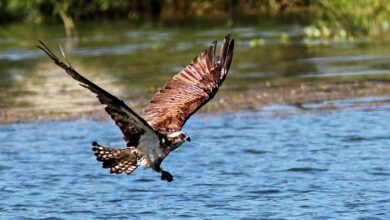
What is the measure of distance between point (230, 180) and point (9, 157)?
292 centimetres

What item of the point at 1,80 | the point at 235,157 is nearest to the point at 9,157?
the point at 235,157

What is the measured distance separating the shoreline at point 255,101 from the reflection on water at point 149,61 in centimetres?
9

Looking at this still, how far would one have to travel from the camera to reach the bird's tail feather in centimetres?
794

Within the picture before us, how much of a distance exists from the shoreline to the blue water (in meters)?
0.35

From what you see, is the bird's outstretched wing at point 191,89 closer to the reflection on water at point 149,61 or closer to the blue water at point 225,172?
the blue water at point 225,172

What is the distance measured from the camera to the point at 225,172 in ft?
33.7

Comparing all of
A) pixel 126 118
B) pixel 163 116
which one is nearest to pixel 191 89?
pixel 163 116

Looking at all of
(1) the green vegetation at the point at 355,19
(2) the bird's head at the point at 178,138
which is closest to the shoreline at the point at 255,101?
(1) the green vegetation at the point at 355,19

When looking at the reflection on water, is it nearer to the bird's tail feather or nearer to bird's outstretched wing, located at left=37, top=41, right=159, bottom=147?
the bird's tail feather

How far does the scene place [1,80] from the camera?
17906mm

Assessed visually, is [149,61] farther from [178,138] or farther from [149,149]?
[178,138]

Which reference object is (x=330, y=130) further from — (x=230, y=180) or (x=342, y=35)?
(x=342, y=35)

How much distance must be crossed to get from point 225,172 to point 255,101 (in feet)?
13.0

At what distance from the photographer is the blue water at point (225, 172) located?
8.69 meters
